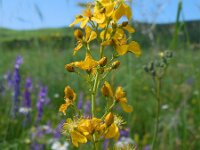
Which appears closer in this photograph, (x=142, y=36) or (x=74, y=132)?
(x=74, y=132)

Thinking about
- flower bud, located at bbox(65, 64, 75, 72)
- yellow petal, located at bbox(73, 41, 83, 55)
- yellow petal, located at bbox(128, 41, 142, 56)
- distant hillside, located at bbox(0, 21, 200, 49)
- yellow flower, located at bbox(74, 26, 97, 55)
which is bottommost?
flower bud, located at bbox(65, 64, 75, 72)

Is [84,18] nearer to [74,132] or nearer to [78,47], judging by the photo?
[78,47]

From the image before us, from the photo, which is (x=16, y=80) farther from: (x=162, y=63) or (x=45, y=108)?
(x=162, y=63)

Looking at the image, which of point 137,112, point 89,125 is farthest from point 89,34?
point 137,112

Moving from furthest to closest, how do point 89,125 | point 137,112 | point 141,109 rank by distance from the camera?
point 141,109 < point 137,112 < point 89,125

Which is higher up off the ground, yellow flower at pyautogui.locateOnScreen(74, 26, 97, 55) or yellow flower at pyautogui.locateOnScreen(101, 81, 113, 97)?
yellow flower at pyautogui.locateOnScreen(74, 26, 97, 55)

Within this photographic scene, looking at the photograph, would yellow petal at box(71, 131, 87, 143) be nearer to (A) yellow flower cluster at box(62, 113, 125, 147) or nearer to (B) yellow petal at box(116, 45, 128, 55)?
(A) yellow flower cluster at box(62, 113, 125, 147)

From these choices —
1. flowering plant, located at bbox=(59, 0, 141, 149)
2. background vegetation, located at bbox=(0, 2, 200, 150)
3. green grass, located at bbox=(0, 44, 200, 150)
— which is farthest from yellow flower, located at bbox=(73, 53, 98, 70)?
green grass, located at bbox=(0, 44, 200, 150)

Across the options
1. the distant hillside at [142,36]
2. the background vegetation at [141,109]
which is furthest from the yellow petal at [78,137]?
the distant hillside at [142,36]

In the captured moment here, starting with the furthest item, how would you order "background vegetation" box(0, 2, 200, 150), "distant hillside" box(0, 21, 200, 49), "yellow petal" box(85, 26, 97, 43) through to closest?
"distant hillside" box(0, 21, 200, 49)
"background vegetation" box(0, 2, 200, 150)
"yellow petal" box(85, 26, 97, 43)
